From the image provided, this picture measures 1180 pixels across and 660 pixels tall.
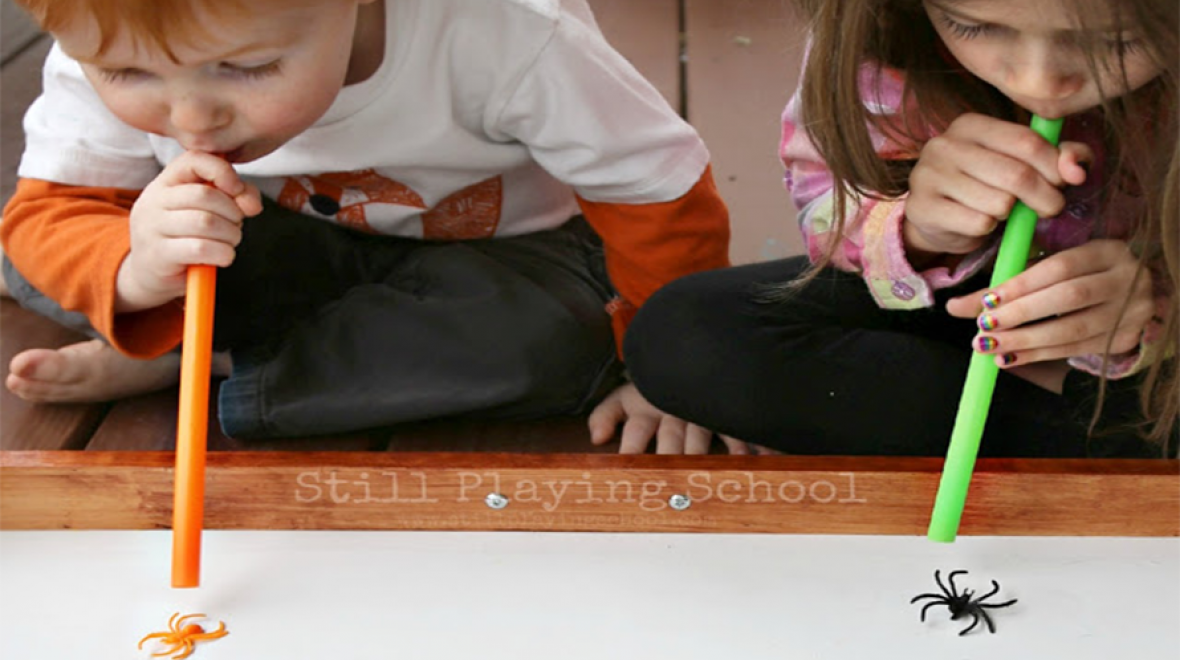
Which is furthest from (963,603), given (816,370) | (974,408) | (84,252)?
(84,252)

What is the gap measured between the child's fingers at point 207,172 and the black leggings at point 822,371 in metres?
0.19

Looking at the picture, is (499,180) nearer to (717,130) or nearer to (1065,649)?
(717,130)

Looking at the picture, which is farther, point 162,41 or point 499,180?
point 499,180

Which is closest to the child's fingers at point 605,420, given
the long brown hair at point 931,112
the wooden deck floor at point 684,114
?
the wooden deck floor at point 684,114

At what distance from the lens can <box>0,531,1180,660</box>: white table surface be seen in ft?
1.45

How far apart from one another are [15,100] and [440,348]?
0.22m

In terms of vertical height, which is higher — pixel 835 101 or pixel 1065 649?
pixel 835 101

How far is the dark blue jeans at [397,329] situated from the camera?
63cm

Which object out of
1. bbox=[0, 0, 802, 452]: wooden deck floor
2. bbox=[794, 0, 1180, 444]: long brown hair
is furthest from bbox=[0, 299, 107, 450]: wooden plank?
bbox=[794, 0, 1180, 444]: long brown hair

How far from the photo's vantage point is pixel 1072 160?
0.44 meters

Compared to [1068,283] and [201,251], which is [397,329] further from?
[1068,283]

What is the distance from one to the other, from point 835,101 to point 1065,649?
0.20 meters

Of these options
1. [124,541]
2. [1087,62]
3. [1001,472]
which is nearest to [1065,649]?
[1001,472]

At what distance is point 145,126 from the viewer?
491mm
